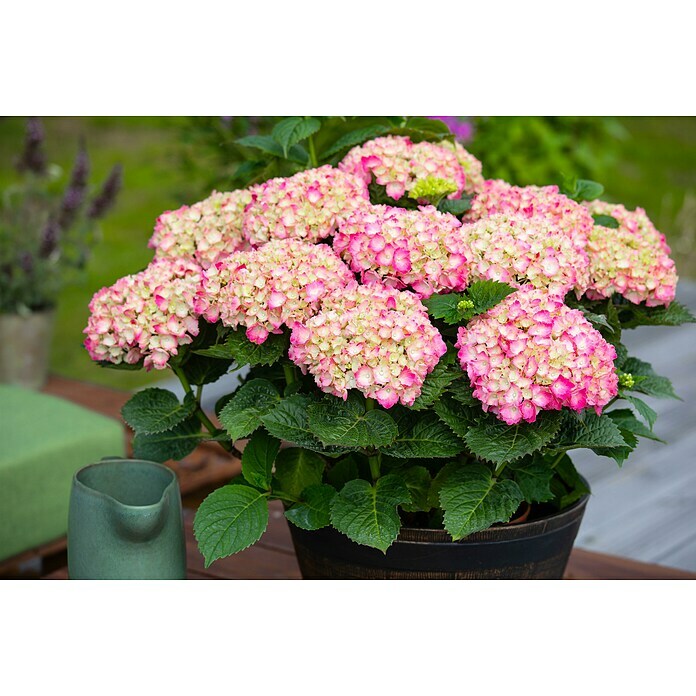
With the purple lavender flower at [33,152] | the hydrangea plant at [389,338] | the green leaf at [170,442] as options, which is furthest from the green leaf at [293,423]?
the purple lavender flower at [33,152]

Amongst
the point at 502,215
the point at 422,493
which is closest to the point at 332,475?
the point at 422,493

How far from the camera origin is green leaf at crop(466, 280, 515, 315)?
110 cm

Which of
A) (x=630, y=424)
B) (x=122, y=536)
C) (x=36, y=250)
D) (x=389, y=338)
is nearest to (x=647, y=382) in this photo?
(x=630, y=424)

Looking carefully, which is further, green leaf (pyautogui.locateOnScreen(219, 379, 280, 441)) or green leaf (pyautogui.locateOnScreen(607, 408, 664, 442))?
green leaf (pyautogui.locateOnScreen(607, 408, 664, 442))

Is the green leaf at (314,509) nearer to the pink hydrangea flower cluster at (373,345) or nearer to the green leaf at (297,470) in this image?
the green leaf at (297,470)

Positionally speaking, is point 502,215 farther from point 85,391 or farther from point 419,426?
point 85,391

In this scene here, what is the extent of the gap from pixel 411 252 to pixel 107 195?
2.20m

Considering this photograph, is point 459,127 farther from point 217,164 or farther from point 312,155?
point 312,155

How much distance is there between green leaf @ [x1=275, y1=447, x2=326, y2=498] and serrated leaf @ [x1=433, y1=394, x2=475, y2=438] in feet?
0.59

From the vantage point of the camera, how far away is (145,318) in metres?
1.17

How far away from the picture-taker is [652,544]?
2818 mm

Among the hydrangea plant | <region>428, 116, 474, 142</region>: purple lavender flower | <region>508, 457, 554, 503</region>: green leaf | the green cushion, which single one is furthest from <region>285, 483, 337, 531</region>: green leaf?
<region>428, 116, 474, 142</region>: purple lavender flower

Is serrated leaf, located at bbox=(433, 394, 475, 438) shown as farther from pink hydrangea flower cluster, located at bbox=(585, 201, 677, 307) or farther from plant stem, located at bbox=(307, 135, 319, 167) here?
plant stem, located at bbox=(307, 135, 319, 167)

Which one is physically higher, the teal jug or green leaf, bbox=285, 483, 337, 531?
green leaf, bbox=285, 483, 337, 531
